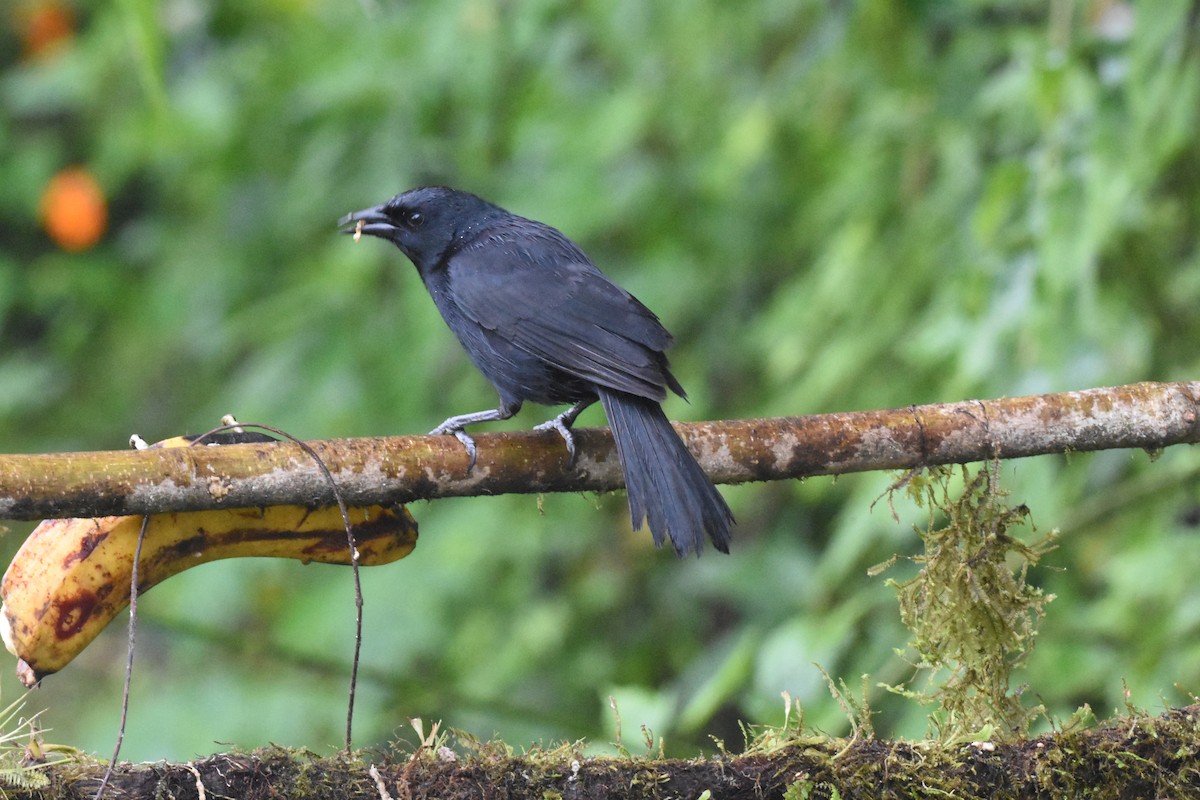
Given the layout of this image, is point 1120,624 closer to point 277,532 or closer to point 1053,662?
point 1053,662

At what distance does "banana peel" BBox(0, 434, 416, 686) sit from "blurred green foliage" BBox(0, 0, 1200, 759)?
3.03ft

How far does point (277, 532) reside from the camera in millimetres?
2449

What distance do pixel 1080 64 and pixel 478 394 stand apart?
3.08m

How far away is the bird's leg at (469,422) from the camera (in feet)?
7.86

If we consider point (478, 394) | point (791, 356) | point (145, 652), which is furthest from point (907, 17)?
point (145, 652)

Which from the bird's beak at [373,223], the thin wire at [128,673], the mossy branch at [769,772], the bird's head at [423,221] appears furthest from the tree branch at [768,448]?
the bird's beak at [373,223]

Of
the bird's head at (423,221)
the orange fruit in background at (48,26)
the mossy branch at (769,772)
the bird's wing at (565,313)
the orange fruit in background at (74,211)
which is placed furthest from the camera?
the orange fruit in background at (48,26)

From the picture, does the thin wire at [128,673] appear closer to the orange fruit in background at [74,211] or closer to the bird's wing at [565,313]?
the bird's wing at [565,313]

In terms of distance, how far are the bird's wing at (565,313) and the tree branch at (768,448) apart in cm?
55

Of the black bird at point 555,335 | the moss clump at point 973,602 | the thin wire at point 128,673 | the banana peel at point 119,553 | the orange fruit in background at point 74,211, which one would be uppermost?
the orange fruit in background at point 74,211

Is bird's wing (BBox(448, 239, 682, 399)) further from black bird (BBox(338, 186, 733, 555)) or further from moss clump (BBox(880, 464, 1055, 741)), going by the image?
moss clump (BBox(880, 464, 1055, 741))

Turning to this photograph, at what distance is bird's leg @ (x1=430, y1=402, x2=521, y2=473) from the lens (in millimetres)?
2395

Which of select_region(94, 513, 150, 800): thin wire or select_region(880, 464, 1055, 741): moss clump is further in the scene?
select_region(880, 464, 1055, 741): moss clump

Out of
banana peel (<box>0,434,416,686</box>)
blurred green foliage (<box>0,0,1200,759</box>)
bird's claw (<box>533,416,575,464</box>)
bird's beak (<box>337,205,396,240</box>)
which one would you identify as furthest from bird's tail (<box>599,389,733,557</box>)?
bird's beak (<box>337,205,396,240</box>)
